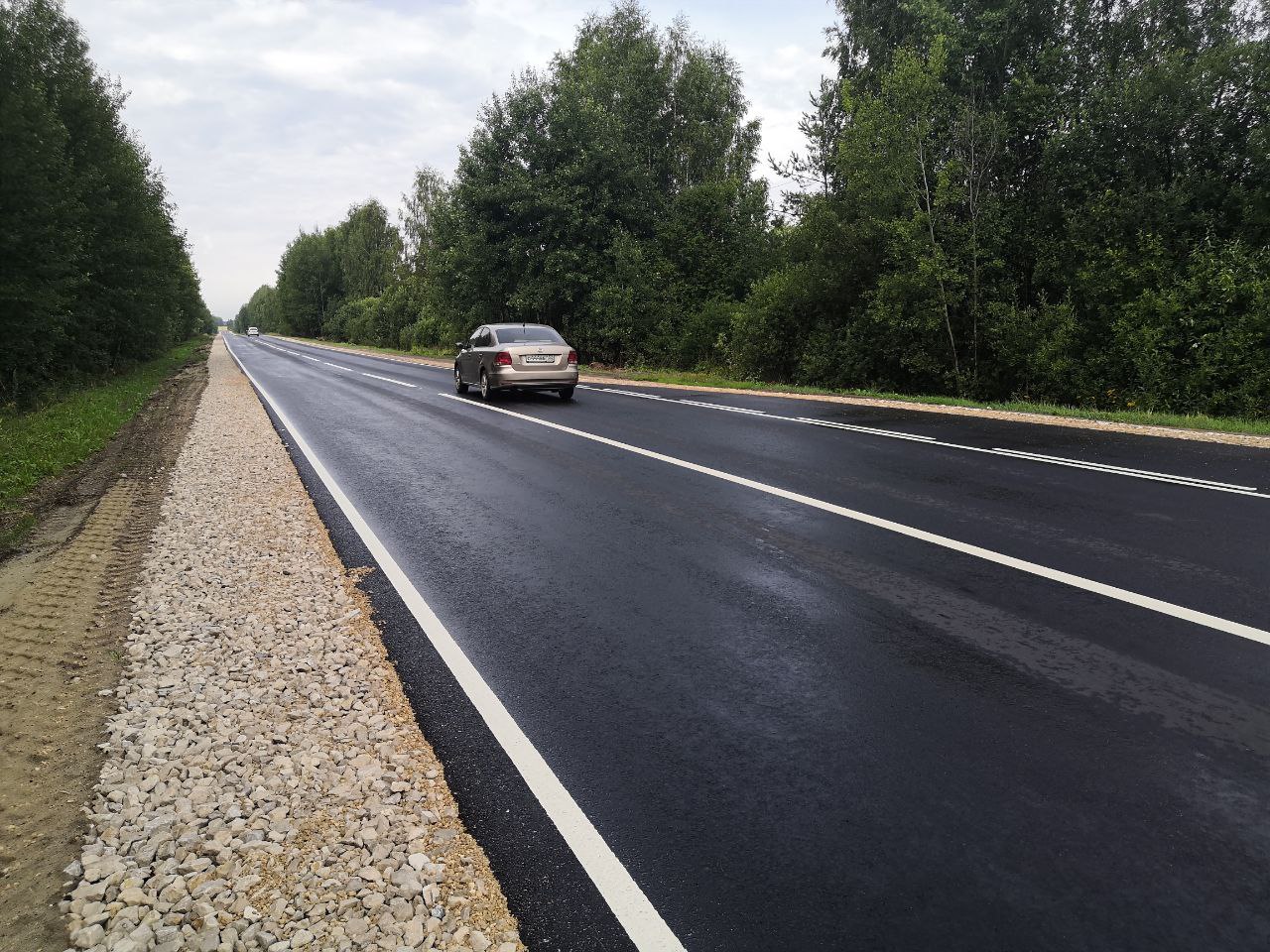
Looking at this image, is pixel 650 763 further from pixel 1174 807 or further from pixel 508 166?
pixel 508 166

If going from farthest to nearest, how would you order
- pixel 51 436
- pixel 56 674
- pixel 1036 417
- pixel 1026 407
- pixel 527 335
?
1. pixel 527 335
2. pixel 1026 407
3. pixel 1036 417
4. pixel 51 436
5. pixel 56 674

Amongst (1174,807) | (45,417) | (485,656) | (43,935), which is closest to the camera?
(43,935)

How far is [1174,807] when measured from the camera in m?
2.57

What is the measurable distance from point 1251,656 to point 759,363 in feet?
72.3

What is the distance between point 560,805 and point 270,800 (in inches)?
42.6

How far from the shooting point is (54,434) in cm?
A: 1253

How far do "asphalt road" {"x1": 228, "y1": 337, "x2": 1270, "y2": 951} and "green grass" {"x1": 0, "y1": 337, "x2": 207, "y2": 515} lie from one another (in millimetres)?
4528

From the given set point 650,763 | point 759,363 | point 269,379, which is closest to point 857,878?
point 650,763

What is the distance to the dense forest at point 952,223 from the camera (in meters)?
16.3

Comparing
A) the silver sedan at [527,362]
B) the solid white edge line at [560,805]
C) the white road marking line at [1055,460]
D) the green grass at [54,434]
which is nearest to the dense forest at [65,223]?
the green grass at [54,434]

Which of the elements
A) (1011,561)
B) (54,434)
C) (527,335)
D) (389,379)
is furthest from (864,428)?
(389,379)

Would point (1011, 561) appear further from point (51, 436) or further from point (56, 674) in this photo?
point (51, 436)

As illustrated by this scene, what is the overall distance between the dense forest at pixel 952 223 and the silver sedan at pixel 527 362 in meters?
8.91

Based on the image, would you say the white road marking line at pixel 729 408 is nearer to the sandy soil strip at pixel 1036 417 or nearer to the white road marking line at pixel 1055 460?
the white road marking line at pixel 1055 460
